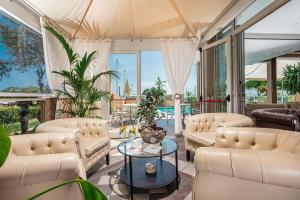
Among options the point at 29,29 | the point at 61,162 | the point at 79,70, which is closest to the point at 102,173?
the point at 61,162

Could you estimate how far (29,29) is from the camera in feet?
10.6

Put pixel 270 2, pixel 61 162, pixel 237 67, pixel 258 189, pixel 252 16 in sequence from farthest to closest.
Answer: pixel 237 67
pixel 252 16
pixel 270 2
pixel 61 162
pixel 258 189

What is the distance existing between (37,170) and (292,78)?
23.2 ft

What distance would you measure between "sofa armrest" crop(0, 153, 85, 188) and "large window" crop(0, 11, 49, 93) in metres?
1.97

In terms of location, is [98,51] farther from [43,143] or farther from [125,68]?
[43,143]

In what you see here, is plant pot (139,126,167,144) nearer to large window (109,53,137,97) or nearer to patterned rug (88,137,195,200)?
patterned rug (88,137,195,200)

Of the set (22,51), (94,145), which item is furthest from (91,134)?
(22,51)

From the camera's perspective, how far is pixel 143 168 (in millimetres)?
2480

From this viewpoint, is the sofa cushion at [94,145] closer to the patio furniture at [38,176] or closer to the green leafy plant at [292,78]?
the patio furniture at [38,176]

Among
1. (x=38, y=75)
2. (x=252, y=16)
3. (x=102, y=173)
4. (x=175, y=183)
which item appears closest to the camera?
(x=175, y=183)

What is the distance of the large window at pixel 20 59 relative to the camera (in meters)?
2.70

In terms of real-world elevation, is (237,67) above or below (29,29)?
below

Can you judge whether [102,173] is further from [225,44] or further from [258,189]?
[225,44]

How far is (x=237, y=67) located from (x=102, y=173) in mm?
3089
